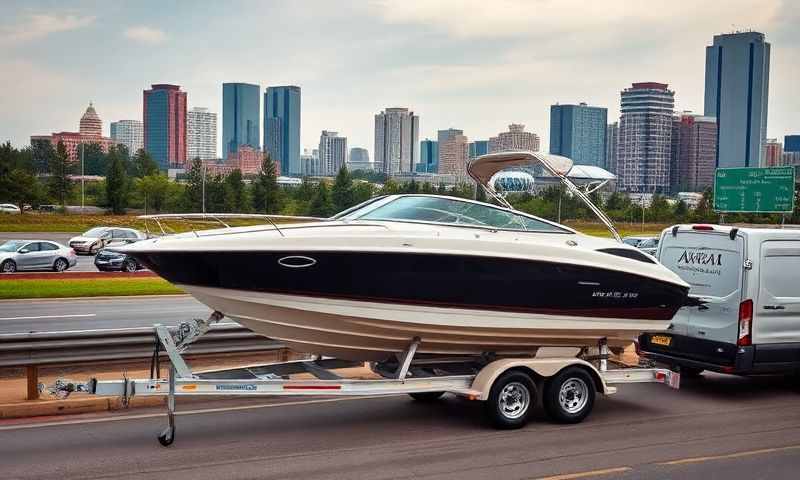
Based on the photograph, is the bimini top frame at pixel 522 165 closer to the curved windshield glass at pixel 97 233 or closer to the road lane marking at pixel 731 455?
the road lane marking at pixel 731 455

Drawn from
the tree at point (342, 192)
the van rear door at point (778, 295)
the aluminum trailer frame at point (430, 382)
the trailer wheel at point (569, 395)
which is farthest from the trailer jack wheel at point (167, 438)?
the tree at point (342, 192)

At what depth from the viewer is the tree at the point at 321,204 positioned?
→ 191 ft

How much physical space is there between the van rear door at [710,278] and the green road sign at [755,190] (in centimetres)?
2333

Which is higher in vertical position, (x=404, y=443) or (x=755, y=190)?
(x=755, y=190)

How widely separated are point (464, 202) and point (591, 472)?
11.1ft

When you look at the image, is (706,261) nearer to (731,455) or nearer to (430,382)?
(731,455)

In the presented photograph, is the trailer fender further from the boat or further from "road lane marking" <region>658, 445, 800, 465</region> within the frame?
"road lane marking" <region>658, 445, 800, 465</region>

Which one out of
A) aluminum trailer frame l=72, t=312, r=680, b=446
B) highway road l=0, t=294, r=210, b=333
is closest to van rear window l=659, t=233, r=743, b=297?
aluminum trailer frame l=72, t=312, r=680, b=446

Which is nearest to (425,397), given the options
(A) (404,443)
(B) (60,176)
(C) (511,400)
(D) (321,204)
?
(C) (511,400)

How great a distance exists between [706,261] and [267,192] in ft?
164

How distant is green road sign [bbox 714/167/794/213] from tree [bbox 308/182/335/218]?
1077 inches

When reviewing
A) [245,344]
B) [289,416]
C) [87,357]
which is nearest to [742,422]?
[289,416]

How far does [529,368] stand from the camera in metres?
9.75

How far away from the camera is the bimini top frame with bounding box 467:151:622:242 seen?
11.4 meters
